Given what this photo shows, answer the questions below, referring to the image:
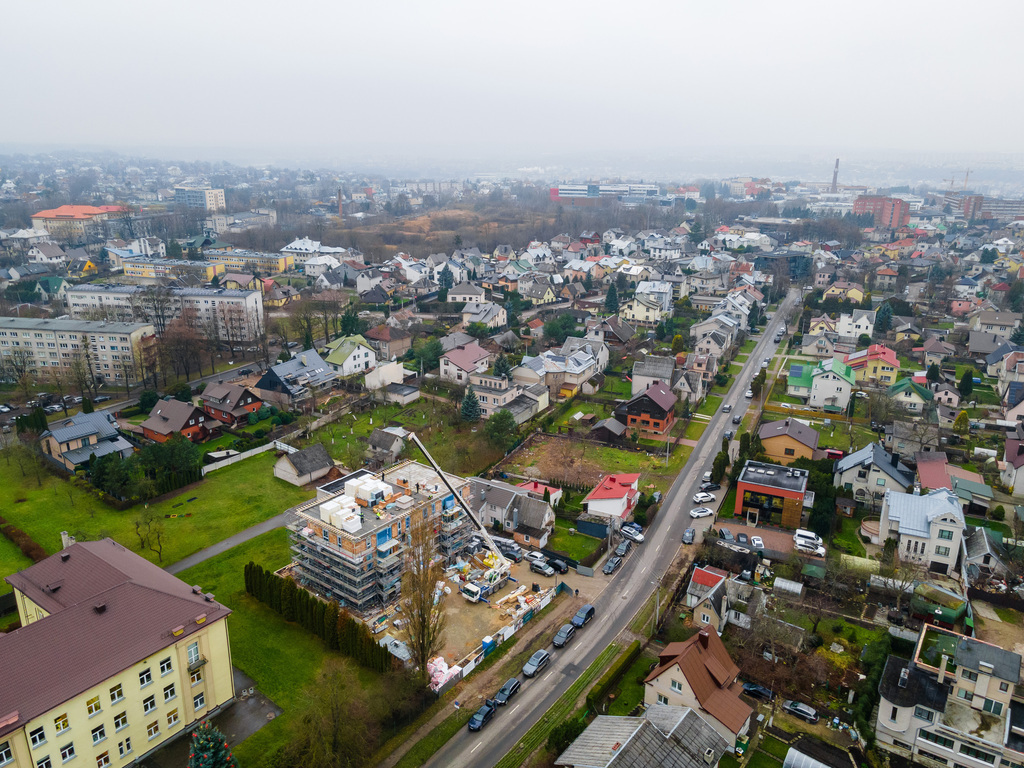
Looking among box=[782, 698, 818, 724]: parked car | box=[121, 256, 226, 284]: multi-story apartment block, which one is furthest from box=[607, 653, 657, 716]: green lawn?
box=[121, 256, 226, 284]: multi-story apartment block

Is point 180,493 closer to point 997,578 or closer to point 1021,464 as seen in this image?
point 997,578

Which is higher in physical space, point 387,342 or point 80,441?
point 387,342

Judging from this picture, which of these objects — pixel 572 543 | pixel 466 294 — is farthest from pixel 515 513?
pixel 466 294

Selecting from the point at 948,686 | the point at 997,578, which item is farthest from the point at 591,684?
the point at 997,578

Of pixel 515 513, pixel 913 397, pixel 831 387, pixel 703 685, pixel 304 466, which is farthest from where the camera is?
pixel 831 387

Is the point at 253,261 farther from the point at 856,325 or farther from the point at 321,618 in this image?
the point at 321,618

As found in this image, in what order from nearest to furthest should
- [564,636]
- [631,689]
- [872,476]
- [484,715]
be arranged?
[484,715], [631,689], [564,636], [872,476]

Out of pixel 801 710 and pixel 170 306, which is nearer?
pixel 801 710
